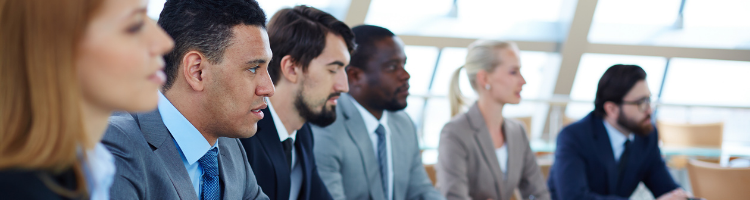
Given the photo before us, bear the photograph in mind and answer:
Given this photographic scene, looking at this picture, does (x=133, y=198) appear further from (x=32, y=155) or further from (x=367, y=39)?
(x=367, y=39)

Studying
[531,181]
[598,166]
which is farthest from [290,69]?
[598,166]

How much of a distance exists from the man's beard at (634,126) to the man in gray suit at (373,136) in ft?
3.79

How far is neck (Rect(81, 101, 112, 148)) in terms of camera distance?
72cm

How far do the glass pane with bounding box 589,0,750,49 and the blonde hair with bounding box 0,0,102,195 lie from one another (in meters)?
9.03

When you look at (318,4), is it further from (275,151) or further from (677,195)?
(275,151)

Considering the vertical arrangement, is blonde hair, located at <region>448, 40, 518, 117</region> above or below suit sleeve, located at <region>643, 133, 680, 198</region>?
above

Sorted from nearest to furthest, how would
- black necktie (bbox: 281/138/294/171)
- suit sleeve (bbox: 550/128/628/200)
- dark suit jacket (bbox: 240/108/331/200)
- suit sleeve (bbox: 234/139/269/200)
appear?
suit sleeve (bbox: 234/139/269/200)
dark suit jacket (bbox: 240/108/331/200)
black necktie (bbox: 281/138/294/171)
suit sleeve (bbox: 550/128/628/200)

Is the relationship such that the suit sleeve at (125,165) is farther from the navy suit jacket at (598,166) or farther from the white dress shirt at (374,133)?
the navy suit jacket at (598,166)

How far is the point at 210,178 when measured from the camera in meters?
1.35

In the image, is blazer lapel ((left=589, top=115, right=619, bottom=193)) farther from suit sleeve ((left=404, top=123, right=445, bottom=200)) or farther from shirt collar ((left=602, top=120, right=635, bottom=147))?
suit sleeve ((left=404, top=123, right=445, bottom=200))

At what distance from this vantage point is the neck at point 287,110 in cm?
204

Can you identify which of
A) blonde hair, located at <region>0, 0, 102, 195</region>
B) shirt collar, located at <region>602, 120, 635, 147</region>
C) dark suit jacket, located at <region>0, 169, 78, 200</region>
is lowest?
shirt collar, located at <region>602, 120, 635, 147</region>

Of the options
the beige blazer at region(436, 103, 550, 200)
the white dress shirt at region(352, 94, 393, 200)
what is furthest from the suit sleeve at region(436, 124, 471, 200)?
the white dress shirt at region(352, 94, 393, 200)

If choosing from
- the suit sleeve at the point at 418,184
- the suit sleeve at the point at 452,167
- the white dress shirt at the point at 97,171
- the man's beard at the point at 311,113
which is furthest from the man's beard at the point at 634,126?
the white dress shirt at the point at 97,171
